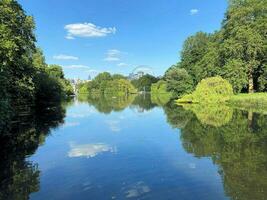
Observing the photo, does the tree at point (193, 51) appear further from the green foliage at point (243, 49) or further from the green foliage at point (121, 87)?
the green foliage at point (121, 87)

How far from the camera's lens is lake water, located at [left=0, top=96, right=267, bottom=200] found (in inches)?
360

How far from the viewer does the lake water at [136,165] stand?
30.0 ft

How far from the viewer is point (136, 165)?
40.9 feet

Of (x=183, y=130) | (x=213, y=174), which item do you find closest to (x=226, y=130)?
(x=183, y=130)

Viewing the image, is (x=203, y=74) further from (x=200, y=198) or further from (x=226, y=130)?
(x=200, y=198)

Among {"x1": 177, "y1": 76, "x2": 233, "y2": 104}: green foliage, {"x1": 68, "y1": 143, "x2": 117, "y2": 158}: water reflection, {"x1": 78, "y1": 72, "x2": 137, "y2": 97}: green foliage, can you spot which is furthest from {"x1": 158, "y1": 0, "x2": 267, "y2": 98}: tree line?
{"x1": 78, "y1": 72, "x2": 137, "y2": 97}: green foliage


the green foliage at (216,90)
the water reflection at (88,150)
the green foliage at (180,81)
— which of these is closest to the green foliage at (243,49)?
the green foliage at (216,90)

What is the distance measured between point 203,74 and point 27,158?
51.7m

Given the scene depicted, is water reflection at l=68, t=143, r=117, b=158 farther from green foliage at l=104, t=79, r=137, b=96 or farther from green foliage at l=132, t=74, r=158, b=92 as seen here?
green foliage at l=132, t=74, r=158, b=92

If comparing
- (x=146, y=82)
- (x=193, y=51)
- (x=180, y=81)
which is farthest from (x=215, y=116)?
(x=146, y=82)

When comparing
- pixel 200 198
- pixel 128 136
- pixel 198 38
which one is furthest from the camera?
pixel 198 38

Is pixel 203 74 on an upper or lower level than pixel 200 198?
upper

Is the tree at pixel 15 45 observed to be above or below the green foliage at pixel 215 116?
above

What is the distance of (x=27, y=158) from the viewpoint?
13555 mm
